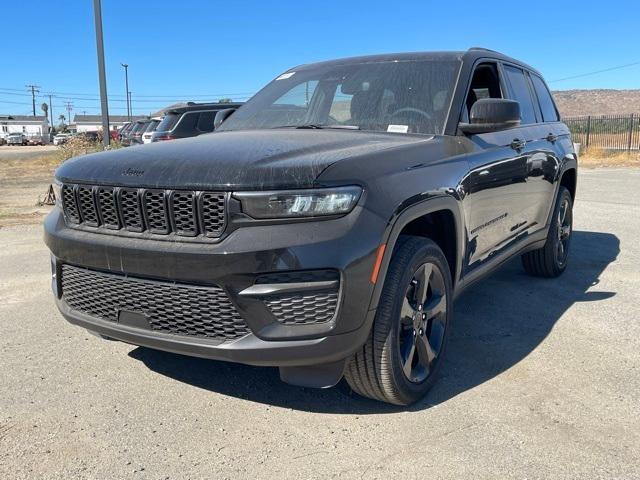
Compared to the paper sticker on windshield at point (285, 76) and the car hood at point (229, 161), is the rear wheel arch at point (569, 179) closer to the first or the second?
the paper sticker on windshield at point (285, 76)

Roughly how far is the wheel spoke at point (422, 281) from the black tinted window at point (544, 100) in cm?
301

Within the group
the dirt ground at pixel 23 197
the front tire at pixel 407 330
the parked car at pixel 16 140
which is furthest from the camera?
the parked car at pixel 16 140

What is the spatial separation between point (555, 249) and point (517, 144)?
1503mm

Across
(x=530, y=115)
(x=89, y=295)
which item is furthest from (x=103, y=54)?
(x=89, y=295)

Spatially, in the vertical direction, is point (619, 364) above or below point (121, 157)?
below

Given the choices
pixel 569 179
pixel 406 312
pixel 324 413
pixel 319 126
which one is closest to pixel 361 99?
pixel 319 126

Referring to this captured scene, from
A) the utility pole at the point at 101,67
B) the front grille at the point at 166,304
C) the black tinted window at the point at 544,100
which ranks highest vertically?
the utility pole at the point at 101,67

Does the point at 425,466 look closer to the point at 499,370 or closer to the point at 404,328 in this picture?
the point at 404,328

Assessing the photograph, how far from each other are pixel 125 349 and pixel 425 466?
2146 millimetres

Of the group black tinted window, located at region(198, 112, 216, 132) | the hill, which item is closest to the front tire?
black tinted window, located at region(198, 112, 216, 132)

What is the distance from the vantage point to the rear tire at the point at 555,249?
17.4ft

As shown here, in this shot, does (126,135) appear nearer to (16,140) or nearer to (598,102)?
(16,140)

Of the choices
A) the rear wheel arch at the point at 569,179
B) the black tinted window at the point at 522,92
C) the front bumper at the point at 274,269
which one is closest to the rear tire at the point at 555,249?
the rear wheel arch at the point at 569,179

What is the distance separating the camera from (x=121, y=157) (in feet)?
9.59
